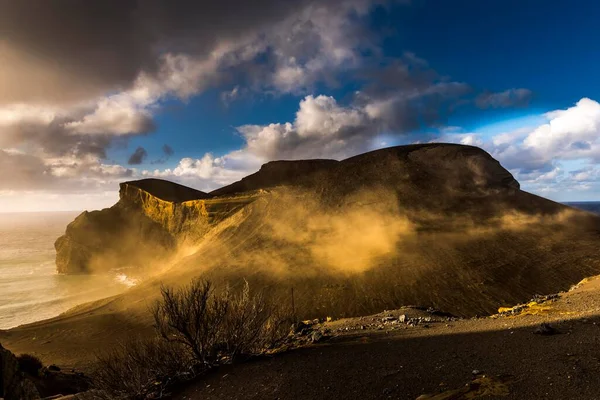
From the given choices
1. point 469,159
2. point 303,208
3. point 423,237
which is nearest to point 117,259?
point 303,208

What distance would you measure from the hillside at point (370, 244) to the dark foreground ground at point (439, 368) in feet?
46.7

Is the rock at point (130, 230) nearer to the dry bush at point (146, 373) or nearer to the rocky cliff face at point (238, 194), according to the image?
the rocky cliff face at point (238, 194)

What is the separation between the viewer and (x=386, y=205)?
130 feet

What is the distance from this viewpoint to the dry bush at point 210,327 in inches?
333

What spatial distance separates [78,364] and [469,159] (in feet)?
156

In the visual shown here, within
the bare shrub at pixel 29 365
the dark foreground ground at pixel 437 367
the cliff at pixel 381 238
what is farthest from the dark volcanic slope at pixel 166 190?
the dark foreground ground at pixel 437 367

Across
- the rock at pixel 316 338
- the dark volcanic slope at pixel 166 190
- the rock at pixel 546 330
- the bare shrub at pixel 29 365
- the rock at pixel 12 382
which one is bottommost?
the bare shrub at pixel 29 365

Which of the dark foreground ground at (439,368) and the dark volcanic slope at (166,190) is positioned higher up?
the dark volcanic slope at (166,190)

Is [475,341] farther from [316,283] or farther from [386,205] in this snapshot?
[386,205]

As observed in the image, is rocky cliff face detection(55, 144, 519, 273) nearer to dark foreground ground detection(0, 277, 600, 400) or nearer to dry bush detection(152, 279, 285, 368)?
dark foreground ground detection(0, 277, 600, 400)

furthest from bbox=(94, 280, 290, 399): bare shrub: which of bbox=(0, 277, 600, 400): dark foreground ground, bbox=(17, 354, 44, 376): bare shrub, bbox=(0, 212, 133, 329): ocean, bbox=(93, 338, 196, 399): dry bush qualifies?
bbox=(0, 212, 133, 329): ocean

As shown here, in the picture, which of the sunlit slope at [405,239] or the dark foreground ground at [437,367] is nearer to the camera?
the dark foreground ground at [437,367]

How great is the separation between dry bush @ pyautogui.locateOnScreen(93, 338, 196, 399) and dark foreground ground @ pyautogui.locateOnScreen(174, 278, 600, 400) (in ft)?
2.20

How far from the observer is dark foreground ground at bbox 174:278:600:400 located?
552 cm
